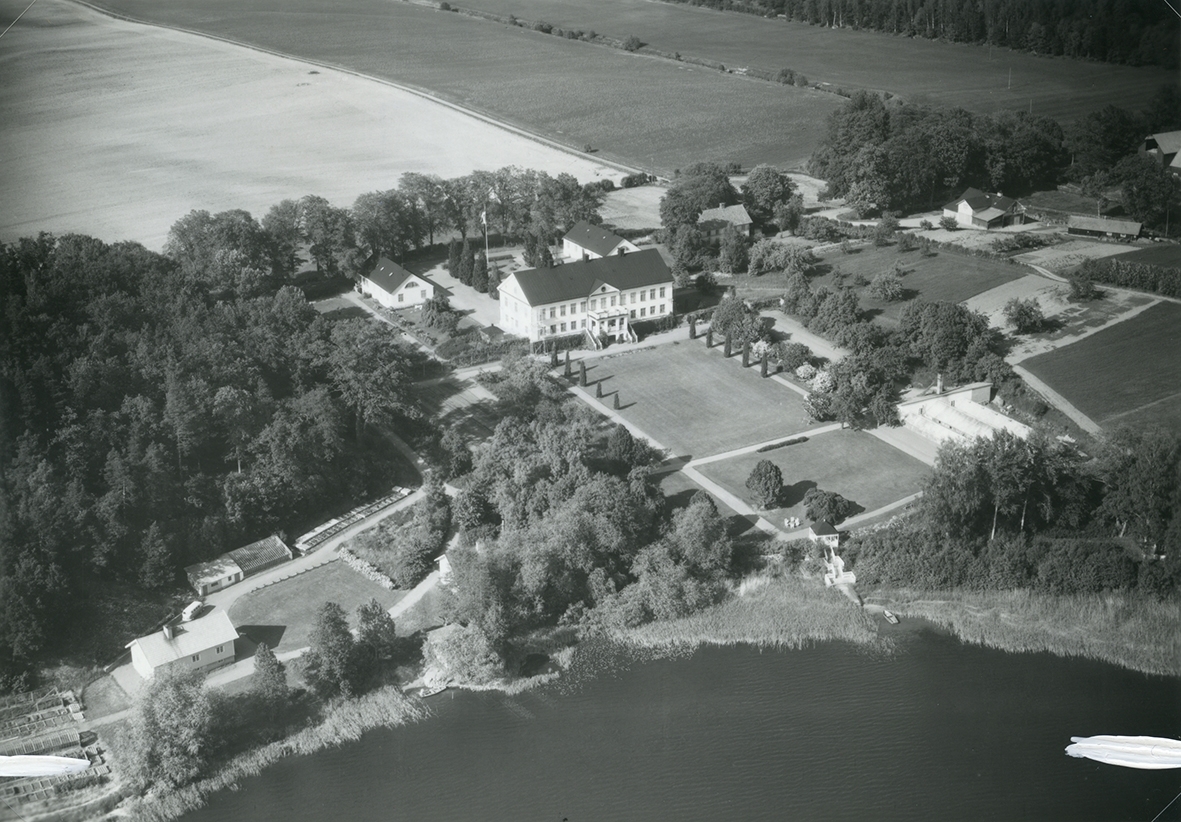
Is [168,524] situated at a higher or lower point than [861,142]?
lower

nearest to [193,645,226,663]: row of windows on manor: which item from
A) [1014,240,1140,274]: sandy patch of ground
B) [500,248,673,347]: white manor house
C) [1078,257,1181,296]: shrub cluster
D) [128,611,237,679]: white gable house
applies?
[128,611,237,679]: white gable house

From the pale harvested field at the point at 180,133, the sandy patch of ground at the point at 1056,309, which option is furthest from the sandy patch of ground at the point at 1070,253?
the pale harvested field at the point at 180,133

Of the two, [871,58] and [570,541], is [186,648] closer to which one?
[570,541]

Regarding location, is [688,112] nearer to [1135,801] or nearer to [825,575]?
[825,575]

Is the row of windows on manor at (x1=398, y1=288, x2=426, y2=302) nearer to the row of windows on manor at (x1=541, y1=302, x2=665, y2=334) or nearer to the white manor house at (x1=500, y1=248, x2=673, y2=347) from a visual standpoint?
the white manor house at (x1=500, y1=248, x2=673, y2=347)

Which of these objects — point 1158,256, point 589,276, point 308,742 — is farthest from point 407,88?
point 308,742

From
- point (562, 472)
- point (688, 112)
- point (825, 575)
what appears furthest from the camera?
point (688, 112)

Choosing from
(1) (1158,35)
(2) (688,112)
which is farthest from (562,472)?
(2) (688,112)
